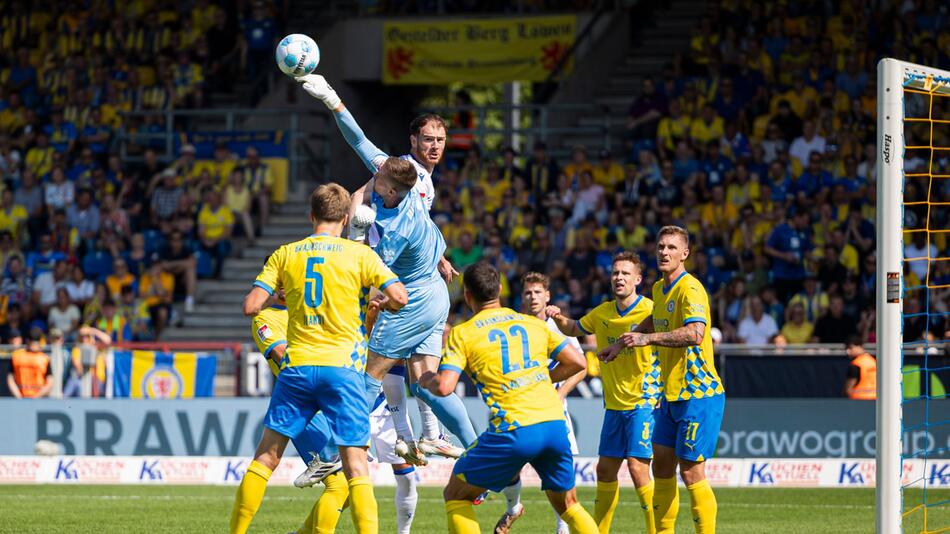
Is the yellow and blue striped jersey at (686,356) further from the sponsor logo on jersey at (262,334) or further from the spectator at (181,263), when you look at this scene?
the spectator at (181,263)

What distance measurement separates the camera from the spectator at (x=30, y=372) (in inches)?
812

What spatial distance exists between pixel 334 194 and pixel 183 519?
5007 millimetres

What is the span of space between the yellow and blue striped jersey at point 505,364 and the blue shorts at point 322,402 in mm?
728

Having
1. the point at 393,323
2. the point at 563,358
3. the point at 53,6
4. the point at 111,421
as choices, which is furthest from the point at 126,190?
the point at 563,358

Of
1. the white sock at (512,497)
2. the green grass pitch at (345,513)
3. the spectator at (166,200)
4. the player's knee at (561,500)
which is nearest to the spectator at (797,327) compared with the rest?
the green grass pitch at (345,513)

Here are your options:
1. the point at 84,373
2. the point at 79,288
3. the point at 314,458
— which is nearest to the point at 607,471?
the point at 314,458

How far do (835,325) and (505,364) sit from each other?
12292mm

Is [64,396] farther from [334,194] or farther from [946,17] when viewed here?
[946,17]

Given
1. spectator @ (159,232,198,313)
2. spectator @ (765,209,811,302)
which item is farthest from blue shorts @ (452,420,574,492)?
spectator @ (159,232,198,313)

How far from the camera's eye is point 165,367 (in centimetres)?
2072

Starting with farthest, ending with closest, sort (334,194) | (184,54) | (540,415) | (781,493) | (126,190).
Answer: (184,54)
(126,190)
(781,493)
(334,194)
(540,415)

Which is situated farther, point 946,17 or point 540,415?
point 946,17

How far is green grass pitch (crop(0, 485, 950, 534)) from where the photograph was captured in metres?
12.8

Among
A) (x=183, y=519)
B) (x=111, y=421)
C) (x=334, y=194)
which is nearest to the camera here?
(x=334, y=194)
